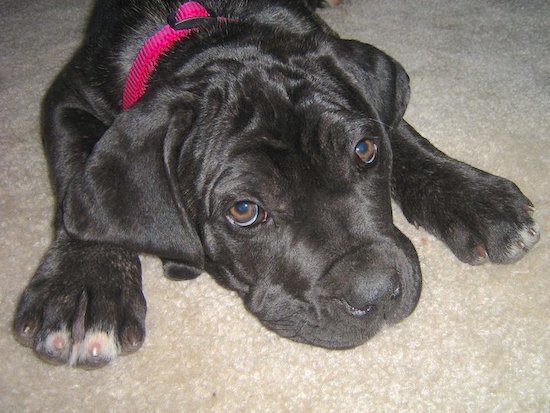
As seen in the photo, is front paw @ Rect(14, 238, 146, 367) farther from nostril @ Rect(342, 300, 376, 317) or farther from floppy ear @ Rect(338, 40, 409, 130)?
floppy ear @ Rect(338, 40, 409, 130)

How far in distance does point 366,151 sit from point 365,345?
80 cm

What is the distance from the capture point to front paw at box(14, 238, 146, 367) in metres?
2.31

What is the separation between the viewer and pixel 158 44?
2.75 metres

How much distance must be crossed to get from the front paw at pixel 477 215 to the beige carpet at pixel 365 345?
9 cm

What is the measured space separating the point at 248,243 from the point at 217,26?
1.12 metres

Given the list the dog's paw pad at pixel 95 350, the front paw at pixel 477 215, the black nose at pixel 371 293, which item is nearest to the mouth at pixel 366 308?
the black nose at pixel 371 293

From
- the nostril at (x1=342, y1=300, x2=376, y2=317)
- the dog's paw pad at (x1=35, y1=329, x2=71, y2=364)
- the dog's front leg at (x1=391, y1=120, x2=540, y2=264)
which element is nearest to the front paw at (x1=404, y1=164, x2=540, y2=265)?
the dog's front leg at (x1=391, y1=120, x2=540, y2=264)

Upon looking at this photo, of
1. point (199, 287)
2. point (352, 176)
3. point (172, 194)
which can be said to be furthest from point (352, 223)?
point (199, 287)

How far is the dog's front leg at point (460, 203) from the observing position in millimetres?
2533

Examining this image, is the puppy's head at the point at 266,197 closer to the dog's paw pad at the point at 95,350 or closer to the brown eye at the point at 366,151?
the brown eye at the point at 366,151

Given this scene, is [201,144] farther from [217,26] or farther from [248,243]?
[217,26]

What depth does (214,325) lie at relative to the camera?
2.52 m

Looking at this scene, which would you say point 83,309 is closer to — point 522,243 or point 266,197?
point 266,197

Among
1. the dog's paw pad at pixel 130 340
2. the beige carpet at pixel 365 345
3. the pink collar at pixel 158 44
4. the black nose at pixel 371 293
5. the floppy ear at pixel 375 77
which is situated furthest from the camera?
the pink collar at pixel 158 44
